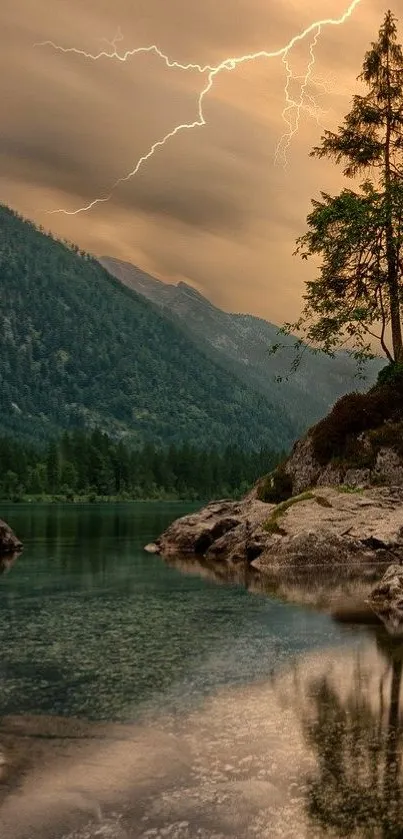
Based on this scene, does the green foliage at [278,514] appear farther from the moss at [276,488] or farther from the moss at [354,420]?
the moss at [276,488]

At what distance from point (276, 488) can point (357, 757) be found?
3464cm

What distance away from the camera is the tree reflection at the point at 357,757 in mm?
7359

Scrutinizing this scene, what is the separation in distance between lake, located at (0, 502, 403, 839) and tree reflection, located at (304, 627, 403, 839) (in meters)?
0.02

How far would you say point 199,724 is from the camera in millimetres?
10492

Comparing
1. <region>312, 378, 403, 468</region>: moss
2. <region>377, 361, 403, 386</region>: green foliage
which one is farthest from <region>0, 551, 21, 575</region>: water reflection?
<region>377, 361, 403, 386</region>: green foliage

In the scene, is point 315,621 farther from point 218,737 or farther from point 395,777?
point 395,777

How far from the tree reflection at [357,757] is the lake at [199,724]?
0.02 metres

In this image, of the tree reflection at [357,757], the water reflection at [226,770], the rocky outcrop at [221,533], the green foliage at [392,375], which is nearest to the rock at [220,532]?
the rocky outcrop at [221,533]

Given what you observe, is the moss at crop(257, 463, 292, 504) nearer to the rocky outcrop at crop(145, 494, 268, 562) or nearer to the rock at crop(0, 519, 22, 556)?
the rocky outcrop at crop(145, 494, 268, 562)

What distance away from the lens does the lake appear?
7527 millimetres

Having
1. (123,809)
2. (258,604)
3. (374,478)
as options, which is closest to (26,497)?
(374,478)

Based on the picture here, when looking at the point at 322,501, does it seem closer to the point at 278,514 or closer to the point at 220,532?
the point at 278,514

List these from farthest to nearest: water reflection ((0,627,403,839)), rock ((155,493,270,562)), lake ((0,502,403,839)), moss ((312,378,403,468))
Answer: moss ((312,378,403,468))
rock ((155,493,270,562))
lake ((0,502,403,839))
water reflection ((0,627,403,839))

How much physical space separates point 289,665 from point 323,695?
7.23 feet
